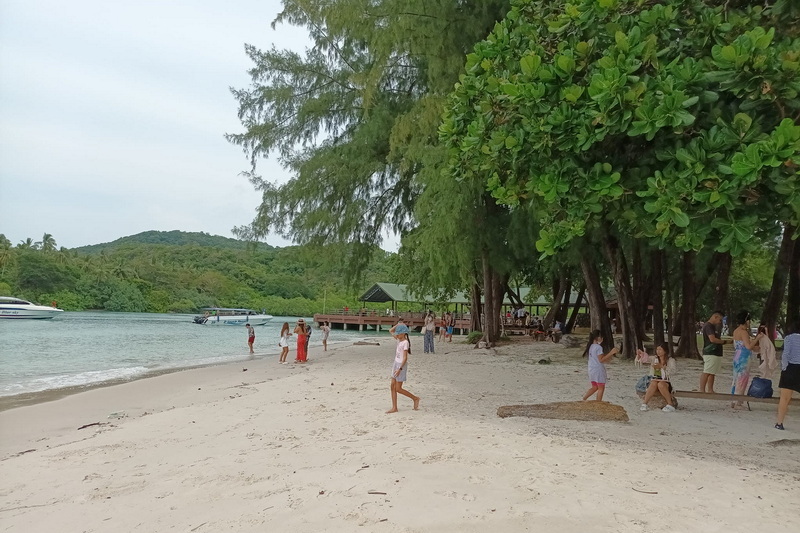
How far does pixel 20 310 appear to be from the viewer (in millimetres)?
49875

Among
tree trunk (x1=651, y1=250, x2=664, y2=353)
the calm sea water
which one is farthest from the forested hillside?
tree trunk (x1=651, y1=250, x2=664, y2=353)

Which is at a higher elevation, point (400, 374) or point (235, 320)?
point (400, 374)

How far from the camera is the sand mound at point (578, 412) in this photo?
6.57 metres

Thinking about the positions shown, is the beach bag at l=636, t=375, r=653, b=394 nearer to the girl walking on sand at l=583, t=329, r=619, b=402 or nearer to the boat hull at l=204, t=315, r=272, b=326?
the girl walking on sand at l=583, t=329, r=619, b=402

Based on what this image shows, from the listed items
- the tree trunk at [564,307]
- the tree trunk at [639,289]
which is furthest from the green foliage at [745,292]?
the tree trunk at [639,289]

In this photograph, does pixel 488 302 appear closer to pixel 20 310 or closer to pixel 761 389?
pixel 761 389

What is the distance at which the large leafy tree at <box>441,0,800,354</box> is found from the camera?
4562mm

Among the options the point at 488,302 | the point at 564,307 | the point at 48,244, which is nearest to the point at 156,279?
the point at 48,244

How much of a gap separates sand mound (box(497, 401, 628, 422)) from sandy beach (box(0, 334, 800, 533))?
0.54ft

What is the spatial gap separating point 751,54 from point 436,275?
406 inches

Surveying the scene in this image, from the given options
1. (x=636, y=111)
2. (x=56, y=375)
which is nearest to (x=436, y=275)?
(x=636, y=111)

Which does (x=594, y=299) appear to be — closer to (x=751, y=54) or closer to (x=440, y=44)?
(x=440, y=44)

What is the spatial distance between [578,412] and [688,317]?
1088cm

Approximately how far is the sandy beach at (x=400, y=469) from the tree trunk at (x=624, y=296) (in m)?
5.99
